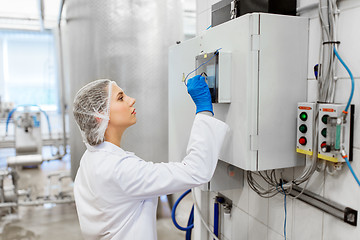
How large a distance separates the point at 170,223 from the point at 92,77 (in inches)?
61.9

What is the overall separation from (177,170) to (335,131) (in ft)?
1.82

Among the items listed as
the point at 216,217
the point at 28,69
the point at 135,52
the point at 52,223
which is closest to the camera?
the point at 216,217

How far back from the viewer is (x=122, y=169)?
3.80 ft

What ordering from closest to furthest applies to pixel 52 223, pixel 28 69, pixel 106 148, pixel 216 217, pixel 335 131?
pixel 335 131, pixel 106 148, pixel 216 217, pixel 52 223, pixel 28 69

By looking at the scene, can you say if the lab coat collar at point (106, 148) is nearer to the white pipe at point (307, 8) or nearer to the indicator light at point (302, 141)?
the indicator light at point (302, 141)

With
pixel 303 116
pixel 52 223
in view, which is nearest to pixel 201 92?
pixel 303 116

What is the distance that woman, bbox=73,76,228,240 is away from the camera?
117 centimetres

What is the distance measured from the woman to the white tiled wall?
41 cm

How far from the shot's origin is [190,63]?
158 centimetres

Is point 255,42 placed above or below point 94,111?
above

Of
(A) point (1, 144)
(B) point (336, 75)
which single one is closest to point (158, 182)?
(B) point (336, 75)

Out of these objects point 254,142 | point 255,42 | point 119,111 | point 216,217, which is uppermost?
point 255,42

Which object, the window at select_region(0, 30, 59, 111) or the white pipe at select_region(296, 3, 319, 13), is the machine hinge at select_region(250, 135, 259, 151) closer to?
the white pipe at select_region(296, 3, 319, 13)

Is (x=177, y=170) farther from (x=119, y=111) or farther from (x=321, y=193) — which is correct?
(x=321, y=193)
